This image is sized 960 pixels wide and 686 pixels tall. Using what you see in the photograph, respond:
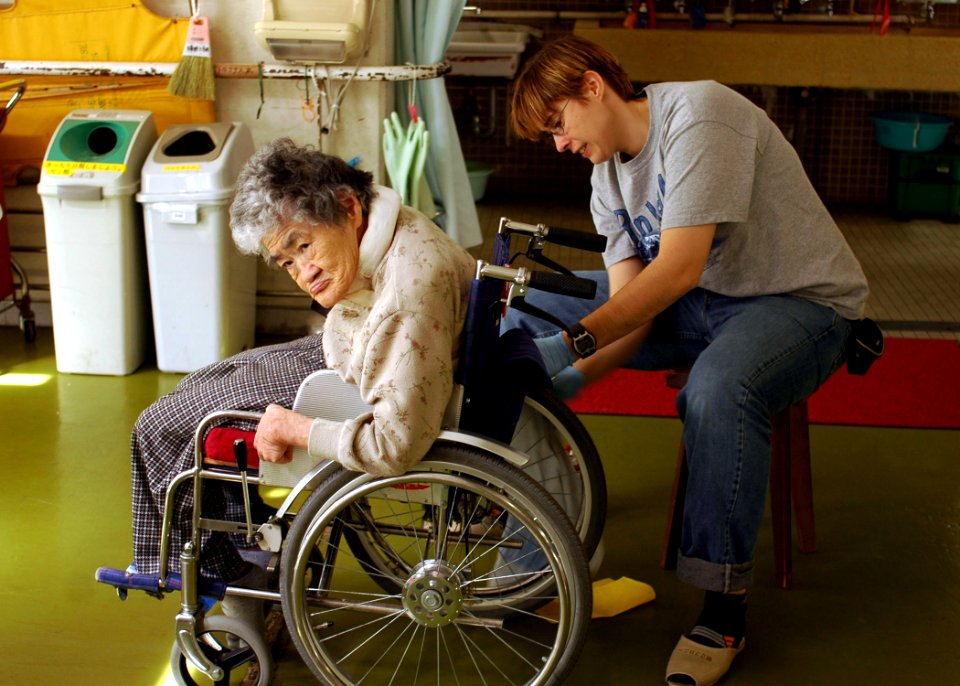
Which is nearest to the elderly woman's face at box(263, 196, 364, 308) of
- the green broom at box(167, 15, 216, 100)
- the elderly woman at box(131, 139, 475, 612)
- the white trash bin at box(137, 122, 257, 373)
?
the elderly woman at box(131, 139, 475, 612)

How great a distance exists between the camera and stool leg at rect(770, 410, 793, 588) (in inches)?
98.2

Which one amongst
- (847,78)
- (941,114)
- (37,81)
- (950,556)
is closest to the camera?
(950,556)

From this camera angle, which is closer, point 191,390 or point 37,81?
point 191,390

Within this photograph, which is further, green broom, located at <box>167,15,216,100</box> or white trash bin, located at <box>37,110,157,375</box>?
green broom, located at <box>167,15,216,100</box>

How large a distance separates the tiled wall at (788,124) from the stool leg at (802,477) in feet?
13.9

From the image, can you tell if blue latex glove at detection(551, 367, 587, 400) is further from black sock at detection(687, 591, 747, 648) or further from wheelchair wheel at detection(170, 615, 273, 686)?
wheelchair wheel at detection(170, 615, 273, 686)

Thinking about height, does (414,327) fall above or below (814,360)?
above

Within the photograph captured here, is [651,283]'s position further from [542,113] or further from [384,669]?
[384,669]

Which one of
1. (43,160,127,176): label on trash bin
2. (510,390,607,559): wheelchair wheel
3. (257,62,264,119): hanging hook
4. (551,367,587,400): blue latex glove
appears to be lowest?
(510,390,607,559): wheelchair wheel

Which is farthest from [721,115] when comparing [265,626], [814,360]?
[265,626]

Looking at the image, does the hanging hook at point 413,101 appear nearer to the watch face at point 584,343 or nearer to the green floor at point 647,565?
the green floor at point 647,565

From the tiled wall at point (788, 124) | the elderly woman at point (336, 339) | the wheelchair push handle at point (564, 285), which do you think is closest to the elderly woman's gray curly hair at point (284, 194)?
the elderly woman at point (336, 339)

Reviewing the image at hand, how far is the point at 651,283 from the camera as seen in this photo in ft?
7.18

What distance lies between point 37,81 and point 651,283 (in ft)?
9.30
